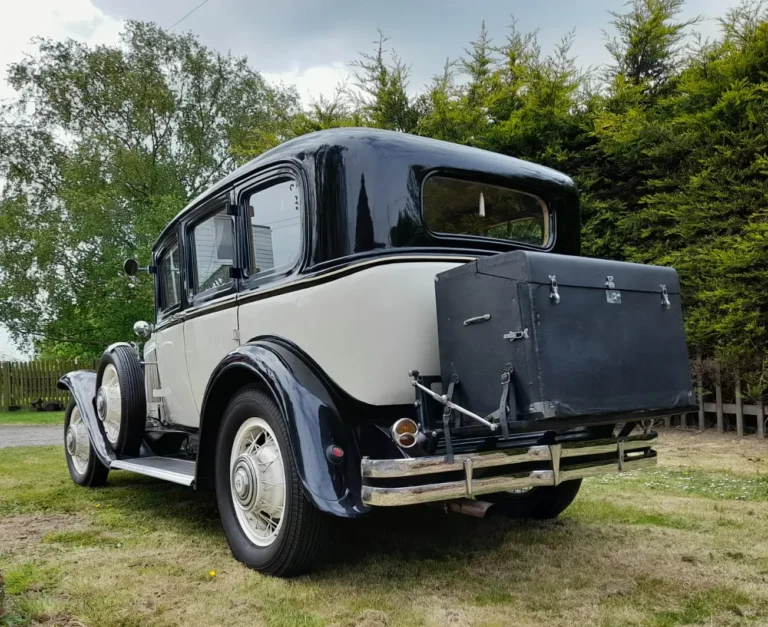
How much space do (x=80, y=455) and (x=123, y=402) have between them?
117 centimetres

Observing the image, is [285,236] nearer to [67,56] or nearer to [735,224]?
[735,224]

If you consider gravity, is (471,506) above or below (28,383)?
below

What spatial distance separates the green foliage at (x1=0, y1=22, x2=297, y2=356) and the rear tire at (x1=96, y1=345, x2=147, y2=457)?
13.3m

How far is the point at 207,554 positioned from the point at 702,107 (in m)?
8.00

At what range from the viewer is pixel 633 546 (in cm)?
349

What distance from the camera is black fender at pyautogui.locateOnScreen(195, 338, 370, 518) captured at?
2768 millimetres

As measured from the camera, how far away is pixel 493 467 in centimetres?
287

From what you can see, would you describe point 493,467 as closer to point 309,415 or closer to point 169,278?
point 309,415

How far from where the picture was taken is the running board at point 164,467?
371cm

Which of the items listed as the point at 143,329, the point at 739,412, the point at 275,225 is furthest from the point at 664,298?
the point at 739,412

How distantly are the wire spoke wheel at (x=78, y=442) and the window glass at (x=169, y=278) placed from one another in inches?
49.6

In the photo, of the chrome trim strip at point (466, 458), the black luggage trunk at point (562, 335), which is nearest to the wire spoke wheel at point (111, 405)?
the chrome trim strip at point (466, 458)

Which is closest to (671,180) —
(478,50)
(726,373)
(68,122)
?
(726,373)

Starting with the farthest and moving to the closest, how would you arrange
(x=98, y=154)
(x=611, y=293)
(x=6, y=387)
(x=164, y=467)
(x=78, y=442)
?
1. (x=98, y=154)
2. (x=6, y=387)
3. (x=78, y=442)
4. (x=164, y=467)
5. (x=611, y=293)
